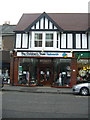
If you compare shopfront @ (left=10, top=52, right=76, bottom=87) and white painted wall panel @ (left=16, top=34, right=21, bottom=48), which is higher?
white painted wall panel @ (left=16, top=34, right=21, bottom=48)

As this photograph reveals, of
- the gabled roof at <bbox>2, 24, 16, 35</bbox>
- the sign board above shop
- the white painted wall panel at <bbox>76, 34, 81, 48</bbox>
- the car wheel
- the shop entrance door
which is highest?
the gabled roof at <bbox>2, 24, 16, 35</bbox>

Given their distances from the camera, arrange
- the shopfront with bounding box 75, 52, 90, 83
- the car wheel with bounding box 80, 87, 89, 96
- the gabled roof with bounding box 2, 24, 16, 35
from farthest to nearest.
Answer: the gabled roof with bounding box 2, 24, 16, 35
the shopfront with bounding box 75, 52, 90, 83
the car wheel with bounding box 80, 87, 89, 96

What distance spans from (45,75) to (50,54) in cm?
250

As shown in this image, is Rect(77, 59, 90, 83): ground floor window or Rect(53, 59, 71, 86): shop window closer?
Rect(77, 59, 90, 83): ground floor window

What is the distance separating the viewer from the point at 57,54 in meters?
23.9

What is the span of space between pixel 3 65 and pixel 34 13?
798cm

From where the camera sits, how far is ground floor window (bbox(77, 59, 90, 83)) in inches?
939

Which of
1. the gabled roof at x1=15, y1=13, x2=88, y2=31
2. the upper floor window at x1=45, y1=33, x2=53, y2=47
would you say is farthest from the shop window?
the gabled roof at x1=15, y1=13, x2=88, y2=31

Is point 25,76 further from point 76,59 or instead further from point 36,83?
point 76,59

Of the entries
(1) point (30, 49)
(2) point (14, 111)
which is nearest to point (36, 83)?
(1) point (30, 49)

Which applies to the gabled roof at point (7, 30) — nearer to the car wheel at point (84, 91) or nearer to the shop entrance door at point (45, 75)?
the shop entrance door at point (45, 75)

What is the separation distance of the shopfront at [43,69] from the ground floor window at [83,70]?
986 millimetres

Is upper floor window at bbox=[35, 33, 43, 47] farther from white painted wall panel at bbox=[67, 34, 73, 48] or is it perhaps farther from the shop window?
white painted wall panel at bbox=[67, 34, 73, 48]

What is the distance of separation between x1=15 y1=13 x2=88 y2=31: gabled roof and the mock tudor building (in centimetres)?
11
